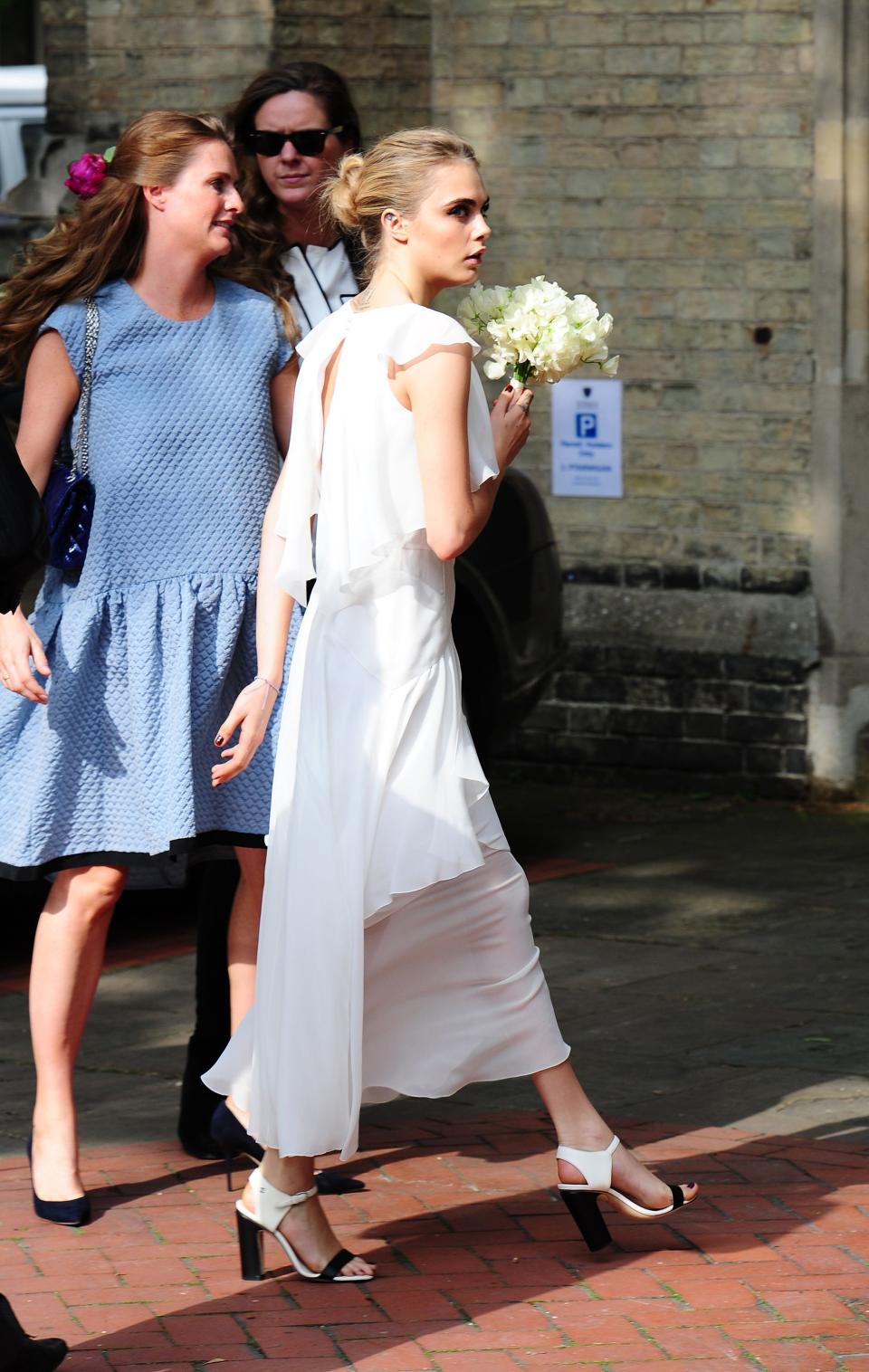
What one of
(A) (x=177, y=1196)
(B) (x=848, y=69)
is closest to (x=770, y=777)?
(B) (x=848, y=69)

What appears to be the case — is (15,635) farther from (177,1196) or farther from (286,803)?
(177,1196)

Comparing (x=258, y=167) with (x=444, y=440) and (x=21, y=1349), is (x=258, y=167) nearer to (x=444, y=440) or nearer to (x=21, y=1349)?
(x=444, y=440)

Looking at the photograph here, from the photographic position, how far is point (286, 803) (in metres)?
3.90

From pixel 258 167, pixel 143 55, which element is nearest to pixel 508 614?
pixel 258 167

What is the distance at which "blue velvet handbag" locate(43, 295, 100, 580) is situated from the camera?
4.40 metres

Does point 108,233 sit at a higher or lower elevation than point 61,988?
higher

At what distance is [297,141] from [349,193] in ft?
3.08

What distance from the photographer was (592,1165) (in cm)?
400

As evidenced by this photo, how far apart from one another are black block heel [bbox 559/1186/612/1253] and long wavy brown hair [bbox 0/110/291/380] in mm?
1908

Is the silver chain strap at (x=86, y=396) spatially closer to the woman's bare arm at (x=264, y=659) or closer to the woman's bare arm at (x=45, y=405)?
the woman's bare arm at (x=45, y=405)

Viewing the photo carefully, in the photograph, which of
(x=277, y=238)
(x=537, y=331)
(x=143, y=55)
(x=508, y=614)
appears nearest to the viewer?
(x=537, y=331)

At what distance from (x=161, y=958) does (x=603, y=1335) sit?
10.6 ft

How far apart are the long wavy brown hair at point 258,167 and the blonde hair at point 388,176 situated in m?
0.70

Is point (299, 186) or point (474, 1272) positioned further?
point (299, 186)
